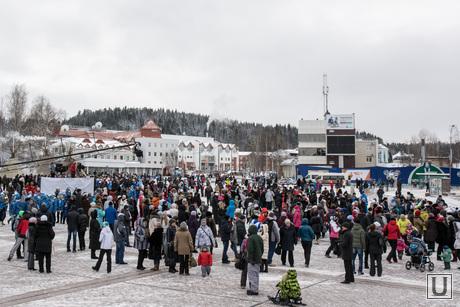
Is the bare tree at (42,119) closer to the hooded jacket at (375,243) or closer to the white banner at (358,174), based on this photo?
the white banner at (358,174)

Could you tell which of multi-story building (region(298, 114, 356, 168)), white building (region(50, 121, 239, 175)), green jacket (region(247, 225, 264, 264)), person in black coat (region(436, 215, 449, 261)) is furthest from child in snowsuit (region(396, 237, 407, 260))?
white building (region(50, 121, 239, 175))

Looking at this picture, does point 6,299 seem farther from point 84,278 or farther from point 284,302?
point 284,302

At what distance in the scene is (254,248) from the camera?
984 centimetres

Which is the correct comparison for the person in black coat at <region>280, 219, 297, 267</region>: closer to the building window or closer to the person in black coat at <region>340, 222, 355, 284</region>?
the person in black coat at <region>340, 222, 355, 284</region>

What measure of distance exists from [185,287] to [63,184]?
17739 mm

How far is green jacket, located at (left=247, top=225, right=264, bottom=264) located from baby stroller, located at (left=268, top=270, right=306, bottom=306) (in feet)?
2.75

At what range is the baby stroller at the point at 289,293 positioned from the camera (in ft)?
29.2

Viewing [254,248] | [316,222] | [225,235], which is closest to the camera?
[254,248]

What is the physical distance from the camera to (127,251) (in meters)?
15.0

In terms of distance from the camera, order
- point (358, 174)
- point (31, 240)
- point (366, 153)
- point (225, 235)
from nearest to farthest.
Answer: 1. point (31, 240)
2. point (225, 235)
3. point (358, 174)
4. point (366, 153)

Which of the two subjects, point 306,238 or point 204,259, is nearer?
point 204,259

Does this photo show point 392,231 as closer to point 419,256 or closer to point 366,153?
point 419,256

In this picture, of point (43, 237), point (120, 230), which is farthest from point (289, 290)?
point (43, 237)

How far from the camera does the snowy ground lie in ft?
29.9
